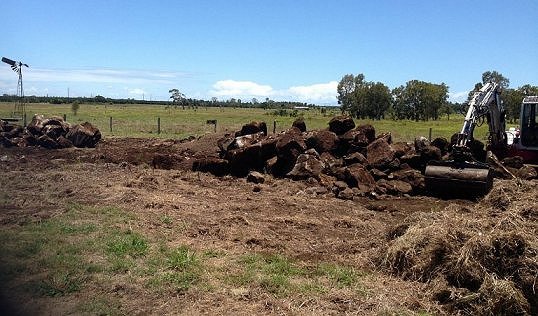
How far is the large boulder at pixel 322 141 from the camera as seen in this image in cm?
1566

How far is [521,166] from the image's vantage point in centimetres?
1530

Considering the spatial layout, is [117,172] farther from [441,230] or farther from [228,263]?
[441,230]

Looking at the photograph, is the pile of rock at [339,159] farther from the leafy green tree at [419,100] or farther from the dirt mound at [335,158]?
the leafy green tree at [419,100]

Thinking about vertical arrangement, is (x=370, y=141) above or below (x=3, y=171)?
above

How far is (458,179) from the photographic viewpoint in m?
12.1

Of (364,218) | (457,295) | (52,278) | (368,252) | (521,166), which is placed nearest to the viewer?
(457,295)

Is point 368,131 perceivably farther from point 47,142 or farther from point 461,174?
point 47,142

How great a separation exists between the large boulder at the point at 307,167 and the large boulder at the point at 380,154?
1.48 m

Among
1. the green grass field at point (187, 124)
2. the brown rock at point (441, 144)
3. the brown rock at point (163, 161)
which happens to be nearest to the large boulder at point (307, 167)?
the brown rock at point (441, 144)

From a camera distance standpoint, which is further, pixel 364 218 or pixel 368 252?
pixel 364 218

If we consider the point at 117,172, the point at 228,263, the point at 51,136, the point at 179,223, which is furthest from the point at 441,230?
the point at 51,136

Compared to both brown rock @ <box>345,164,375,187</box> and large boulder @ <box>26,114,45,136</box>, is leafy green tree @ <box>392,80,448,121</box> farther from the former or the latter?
brown rock @ <box>345,164,375,187</box>

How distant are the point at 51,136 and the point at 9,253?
16937 mm

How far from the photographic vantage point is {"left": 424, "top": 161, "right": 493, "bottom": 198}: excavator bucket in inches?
466
